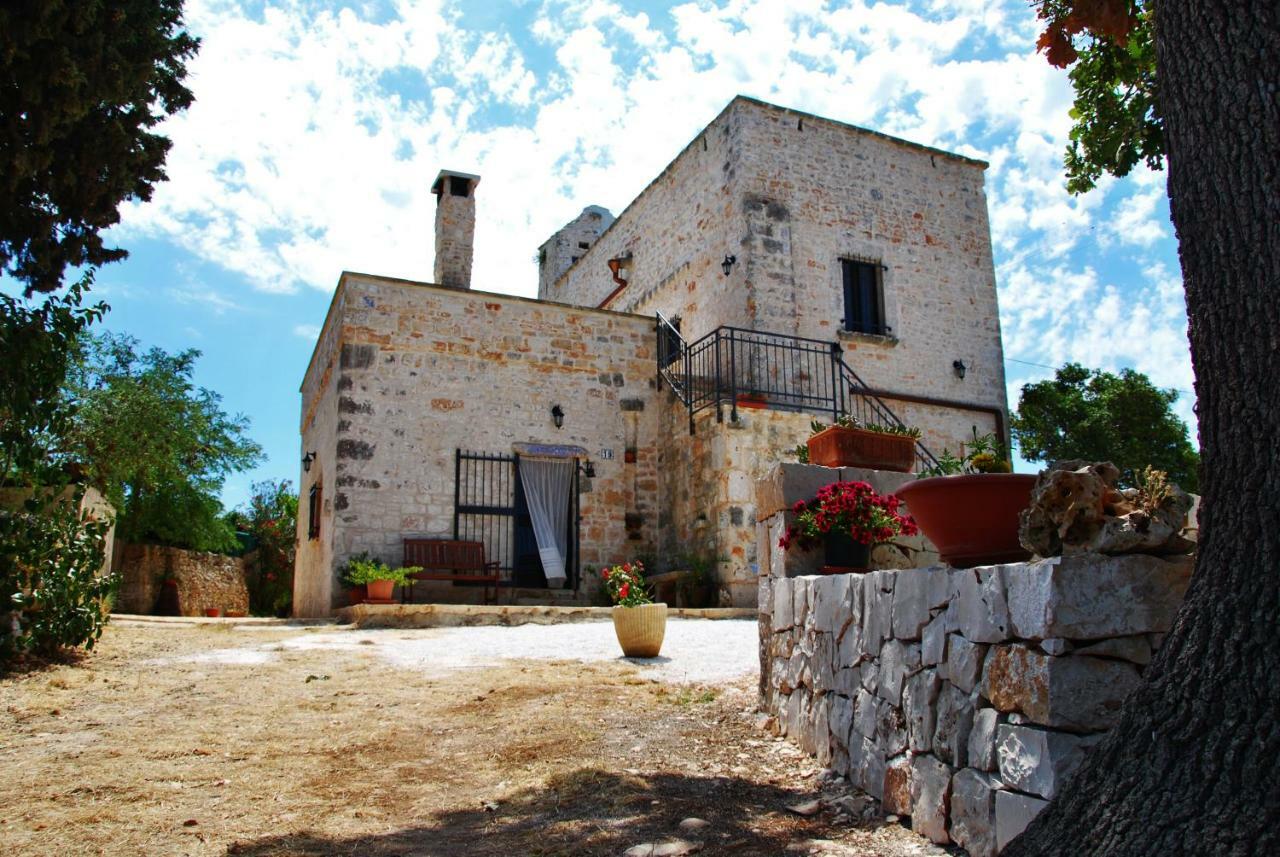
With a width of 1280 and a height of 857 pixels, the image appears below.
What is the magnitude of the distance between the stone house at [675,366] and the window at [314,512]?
0.09 metres

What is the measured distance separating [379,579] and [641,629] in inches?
179

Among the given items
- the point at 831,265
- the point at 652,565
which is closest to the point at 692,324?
the point at 831,265

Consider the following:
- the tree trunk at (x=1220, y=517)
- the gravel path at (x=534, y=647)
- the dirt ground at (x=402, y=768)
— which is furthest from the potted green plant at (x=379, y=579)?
the tree trunk at (x=1220, y=517)

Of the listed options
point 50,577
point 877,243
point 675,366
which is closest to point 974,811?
point 50,577

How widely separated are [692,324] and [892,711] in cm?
1173

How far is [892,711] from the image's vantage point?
11.0 feet

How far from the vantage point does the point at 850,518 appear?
450 cm

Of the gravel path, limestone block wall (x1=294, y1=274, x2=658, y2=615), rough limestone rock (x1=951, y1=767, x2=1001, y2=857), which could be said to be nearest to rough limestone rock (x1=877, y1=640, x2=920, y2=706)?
rough limestone rock (x1=951, y1=767, x2=1001, y2=857)

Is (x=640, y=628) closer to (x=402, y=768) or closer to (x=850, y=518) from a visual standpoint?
(x=850, y=518)

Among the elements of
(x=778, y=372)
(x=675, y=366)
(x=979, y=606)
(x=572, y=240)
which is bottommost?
(x=979, y=606)

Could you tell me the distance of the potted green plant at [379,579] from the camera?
33.3 feet

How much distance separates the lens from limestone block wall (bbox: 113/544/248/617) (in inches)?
672

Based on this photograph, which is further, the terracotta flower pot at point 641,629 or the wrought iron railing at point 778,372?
the wrought iron railing at point 778,372

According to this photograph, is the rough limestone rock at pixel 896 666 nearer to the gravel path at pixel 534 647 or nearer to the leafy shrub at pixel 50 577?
the gravel path at pixel 534 647
